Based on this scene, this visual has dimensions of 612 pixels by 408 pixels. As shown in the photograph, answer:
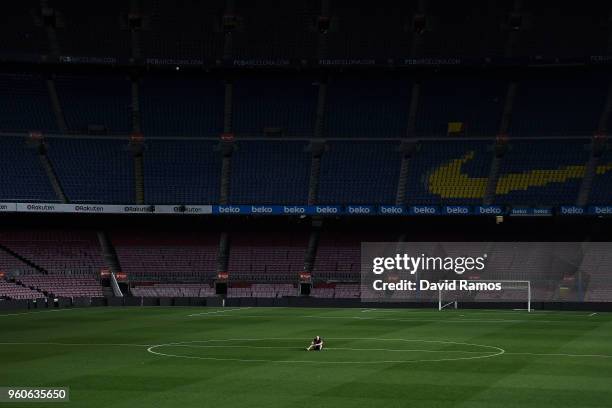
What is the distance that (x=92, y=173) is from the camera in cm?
7056

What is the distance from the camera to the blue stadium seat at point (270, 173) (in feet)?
233

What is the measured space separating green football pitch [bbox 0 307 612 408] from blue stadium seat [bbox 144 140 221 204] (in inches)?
850

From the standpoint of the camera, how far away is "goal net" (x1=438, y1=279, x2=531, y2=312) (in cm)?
6150

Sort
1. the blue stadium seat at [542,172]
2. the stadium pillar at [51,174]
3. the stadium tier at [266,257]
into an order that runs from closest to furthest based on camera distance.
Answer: the blue stadium seat at [542,172] < the stadium pillar at [51,174] < the stadium tier at [266,257]

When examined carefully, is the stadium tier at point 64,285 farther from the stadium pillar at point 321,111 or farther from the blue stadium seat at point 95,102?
the stadium pillar at point 321,111

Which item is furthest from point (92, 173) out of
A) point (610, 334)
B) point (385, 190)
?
point (610, 334)

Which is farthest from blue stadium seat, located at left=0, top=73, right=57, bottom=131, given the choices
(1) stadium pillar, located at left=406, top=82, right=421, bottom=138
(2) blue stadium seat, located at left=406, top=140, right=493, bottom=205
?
(2) blue stadium seat, located at left=406, top=140, right=493, bottom=205

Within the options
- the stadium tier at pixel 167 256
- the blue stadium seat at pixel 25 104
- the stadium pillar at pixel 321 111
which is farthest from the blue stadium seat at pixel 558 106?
the blue stadium seat at pixel 25 104

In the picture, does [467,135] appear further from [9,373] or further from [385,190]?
[9,373]

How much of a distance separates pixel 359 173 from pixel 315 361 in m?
43.7

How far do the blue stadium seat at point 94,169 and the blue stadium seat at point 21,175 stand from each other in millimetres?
1259

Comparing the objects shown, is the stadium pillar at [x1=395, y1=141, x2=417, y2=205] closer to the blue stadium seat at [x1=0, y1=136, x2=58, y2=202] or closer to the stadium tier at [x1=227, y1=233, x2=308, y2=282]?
the stadium tier at [x1=227, y1=233, x2=308, y2=282]

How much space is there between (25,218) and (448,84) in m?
35.9

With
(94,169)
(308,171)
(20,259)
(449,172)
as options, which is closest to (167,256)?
(94,169)
